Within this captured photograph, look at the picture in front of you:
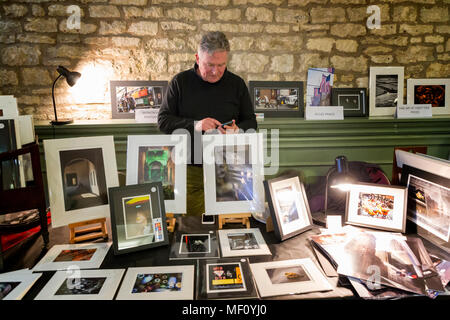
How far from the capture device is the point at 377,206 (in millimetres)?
1459

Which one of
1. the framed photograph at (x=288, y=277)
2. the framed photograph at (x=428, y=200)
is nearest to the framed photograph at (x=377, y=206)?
the framed photograph at (x=428, y=200)

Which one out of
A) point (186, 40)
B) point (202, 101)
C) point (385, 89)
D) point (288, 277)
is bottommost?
point (288, 277)

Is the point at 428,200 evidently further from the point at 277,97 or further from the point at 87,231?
the point at 277,97

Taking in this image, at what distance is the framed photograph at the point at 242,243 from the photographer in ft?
4.11

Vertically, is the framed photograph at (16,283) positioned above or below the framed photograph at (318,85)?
below

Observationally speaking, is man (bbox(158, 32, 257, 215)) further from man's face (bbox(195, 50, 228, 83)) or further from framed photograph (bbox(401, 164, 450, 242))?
framed photograph (bbox(401, 164, 450, 242))

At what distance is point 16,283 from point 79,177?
1.67 feet

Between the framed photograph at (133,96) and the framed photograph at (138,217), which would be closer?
the framed photograph at (138,217)

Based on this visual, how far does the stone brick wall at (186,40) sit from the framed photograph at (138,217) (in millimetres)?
1978

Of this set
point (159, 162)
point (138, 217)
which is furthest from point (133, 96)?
point (138, 217)

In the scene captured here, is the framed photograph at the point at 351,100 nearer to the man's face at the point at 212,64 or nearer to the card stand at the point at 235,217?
the man's face at the point at 212,64
